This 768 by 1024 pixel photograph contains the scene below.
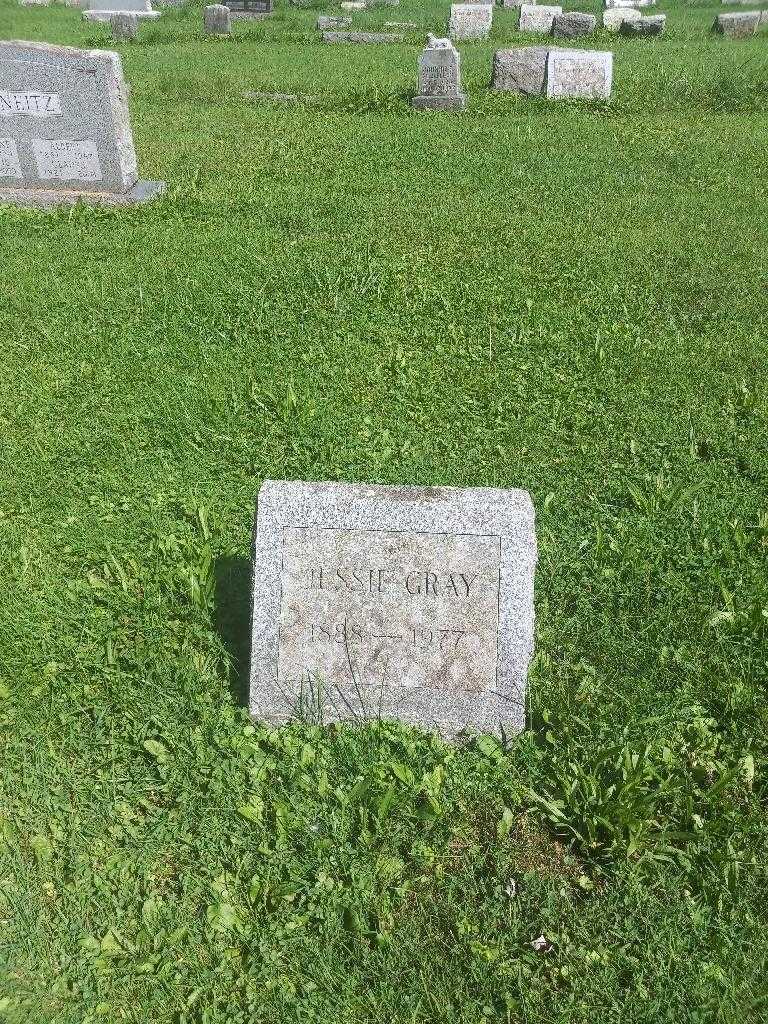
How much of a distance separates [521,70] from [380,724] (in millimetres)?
12719

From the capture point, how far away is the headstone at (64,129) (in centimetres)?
829

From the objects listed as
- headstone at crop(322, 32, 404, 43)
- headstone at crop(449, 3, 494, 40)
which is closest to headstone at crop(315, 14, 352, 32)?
headstone at crop(322, 32, 404, 43)

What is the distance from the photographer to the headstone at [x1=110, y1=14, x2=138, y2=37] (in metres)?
18.8

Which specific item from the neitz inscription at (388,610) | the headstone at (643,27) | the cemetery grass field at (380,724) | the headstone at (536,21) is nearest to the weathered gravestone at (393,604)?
the neitz inscription at (388,610)

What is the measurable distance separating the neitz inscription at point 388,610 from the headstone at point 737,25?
20.4m

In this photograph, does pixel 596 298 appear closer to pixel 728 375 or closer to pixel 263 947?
pixel 728 375

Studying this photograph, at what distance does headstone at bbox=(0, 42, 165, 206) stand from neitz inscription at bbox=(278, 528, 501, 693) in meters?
6.92

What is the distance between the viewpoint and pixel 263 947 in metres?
2.46

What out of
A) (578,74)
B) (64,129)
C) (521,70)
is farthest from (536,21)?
(64,129)

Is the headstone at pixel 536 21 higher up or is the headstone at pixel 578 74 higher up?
the headstone at pixel 536 21

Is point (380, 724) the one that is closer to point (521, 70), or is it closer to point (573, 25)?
point (521, 70)

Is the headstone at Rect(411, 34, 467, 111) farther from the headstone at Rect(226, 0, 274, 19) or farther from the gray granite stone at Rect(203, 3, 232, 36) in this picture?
the headstone at Rect(226, 0, 274, 19)

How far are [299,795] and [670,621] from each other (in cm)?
168

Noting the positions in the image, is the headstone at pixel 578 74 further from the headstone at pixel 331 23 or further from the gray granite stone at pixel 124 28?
the gray granite stone at pixel 124 28
